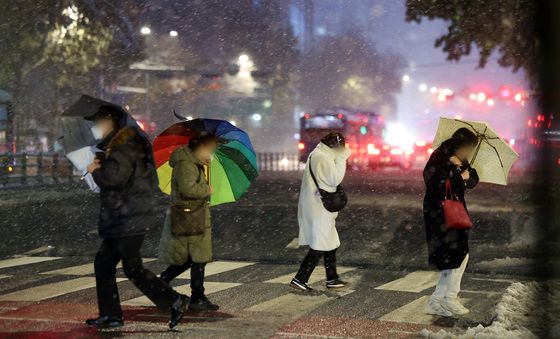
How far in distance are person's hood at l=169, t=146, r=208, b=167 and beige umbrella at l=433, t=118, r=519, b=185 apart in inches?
87.4

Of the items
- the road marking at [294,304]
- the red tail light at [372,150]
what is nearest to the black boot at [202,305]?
the road marking at [294,304]

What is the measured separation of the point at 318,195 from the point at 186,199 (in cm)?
179

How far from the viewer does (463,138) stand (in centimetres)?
703

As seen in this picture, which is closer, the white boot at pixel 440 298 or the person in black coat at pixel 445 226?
the person in black coat at pixel 445 226

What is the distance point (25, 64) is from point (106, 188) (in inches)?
1301

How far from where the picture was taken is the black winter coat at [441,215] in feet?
22.5

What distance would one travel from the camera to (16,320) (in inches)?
268

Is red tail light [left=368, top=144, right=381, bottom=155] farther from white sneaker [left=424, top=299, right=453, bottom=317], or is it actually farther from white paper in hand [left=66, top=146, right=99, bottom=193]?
white paper in hand [left=66, top=146, right=99, bottom=193]

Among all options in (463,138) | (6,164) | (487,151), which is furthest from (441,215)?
(6,164)

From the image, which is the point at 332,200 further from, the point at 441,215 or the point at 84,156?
the point at 84,156

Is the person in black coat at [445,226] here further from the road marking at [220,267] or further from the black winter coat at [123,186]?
the road marking at [220,267]

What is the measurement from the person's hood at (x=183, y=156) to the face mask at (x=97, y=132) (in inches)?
34.8

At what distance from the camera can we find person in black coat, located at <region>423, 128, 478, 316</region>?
6875 millimetres

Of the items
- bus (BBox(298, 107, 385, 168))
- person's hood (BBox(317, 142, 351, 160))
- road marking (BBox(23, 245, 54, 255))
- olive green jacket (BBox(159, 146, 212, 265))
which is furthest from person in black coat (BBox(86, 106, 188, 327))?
bus (BBox(298, 107, 385, 168))
